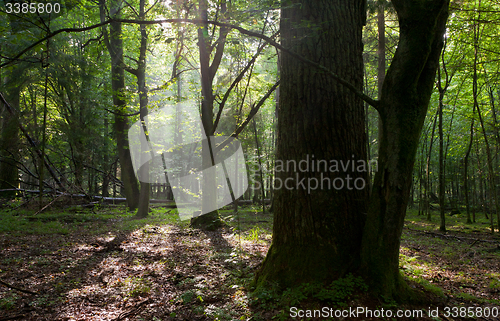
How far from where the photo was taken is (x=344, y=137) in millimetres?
3061

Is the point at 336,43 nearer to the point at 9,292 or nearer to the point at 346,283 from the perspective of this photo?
the point at 346,283

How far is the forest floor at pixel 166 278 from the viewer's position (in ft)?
9.27

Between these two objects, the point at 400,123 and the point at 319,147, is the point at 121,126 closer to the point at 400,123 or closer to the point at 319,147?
the point at 319,147

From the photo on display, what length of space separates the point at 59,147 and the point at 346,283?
51.0ft

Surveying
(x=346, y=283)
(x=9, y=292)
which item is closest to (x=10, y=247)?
(x=9, y=292)

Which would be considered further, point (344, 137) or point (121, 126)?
point (121, 126)

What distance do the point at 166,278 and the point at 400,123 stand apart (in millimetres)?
3769

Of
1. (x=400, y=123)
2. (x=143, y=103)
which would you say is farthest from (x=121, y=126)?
(x=400, y=123)

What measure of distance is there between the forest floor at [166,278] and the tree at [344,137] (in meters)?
0.32

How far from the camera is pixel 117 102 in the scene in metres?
11.5

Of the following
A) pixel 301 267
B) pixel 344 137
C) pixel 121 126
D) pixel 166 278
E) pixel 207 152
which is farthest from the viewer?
pixel 121 126

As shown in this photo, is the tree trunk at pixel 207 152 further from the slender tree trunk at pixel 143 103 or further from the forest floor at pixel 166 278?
the slender tree trunk at pixel 143 103

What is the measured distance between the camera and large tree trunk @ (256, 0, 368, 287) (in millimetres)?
2947

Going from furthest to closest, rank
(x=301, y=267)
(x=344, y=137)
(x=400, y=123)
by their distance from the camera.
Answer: (x=344, y=137)
(x=301, y=267)
(x=400, y=123)
